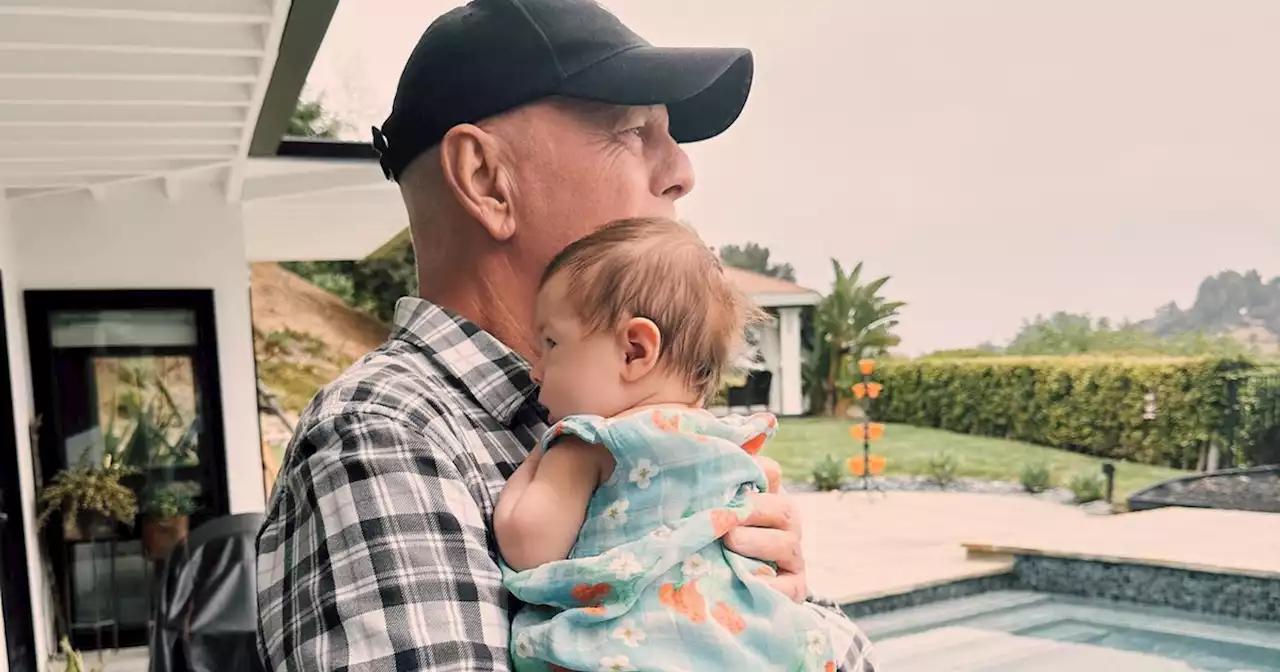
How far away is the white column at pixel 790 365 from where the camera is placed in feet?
19.8

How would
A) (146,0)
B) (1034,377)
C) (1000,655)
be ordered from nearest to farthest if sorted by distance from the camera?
(146,0), (1000,655), (1034,377)

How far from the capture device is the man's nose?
0.71 m

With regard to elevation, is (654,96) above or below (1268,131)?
below

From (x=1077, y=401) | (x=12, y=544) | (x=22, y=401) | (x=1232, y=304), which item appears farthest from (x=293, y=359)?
(x=1232, y=304)

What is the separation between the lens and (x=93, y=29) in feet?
5.98

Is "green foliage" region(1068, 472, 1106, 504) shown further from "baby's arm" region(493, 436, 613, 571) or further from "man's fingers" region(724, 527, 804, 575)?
"baby's arm" region(493, 436, 613, 571)

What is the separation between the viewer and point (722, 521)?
0.54 m

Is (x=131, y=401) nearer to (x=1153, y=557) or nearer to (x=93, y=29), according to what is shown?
(x=93, y=29)

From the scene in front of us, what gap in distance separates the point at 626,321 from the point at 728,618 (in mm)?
182

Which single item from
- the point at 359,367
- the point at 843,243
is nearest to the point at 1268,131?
the point at 843,243

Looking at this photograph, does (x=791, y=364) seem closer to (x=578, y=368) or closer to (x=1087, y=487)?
(x=1087, y=487)

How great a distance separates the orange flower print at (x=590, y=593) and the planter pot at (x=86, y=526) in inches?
131

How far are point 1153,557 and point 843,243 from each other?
2.71 m

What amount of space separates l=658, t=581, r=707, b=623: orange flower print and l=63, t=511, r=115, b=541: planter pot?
3335 mm
